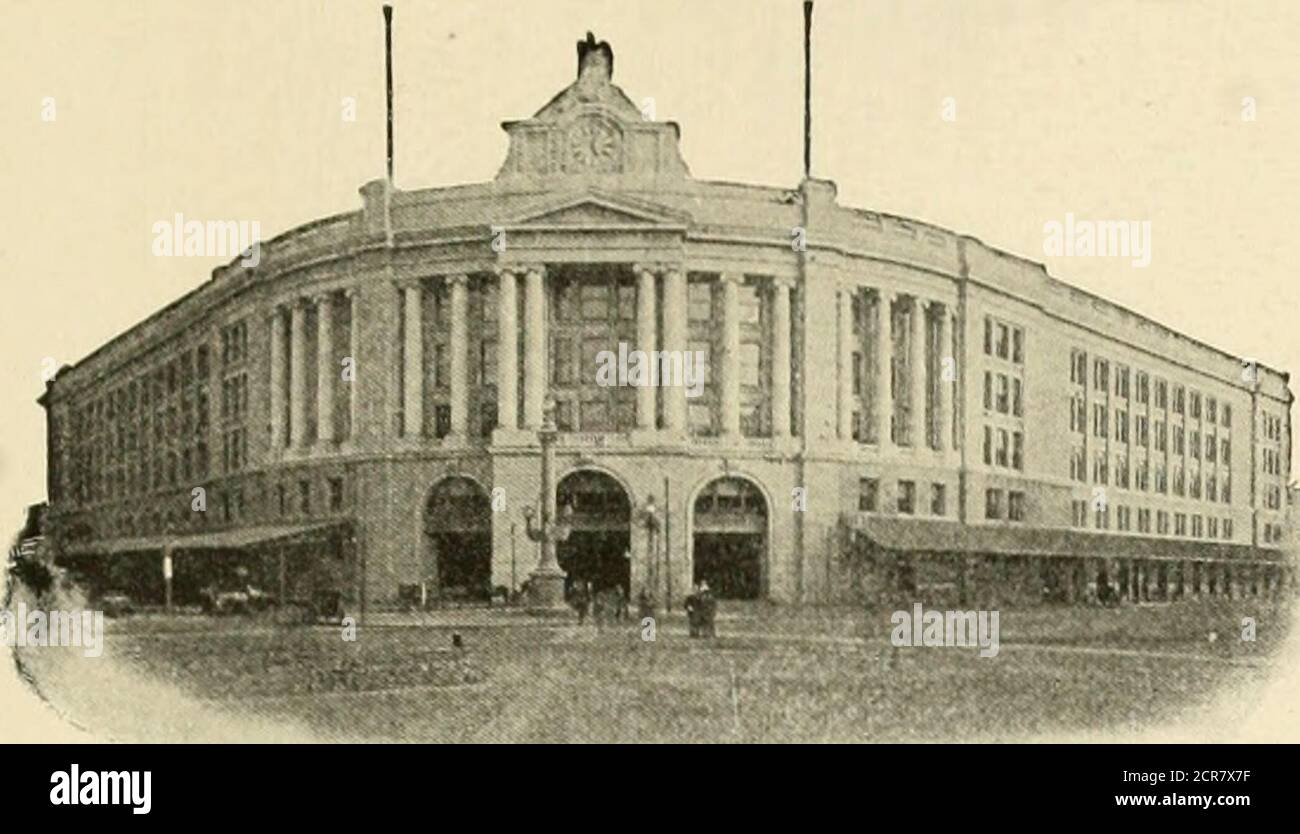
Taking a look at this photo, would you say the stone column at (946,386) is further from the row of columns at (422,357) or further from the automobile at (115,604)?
the automobile at (115,604)

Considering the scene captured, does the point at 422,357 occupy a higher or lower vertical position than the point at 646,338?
lower

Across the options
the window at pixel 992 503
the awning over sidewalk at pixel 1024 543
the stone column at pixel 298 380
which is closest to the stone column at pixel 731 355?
the awning over sidewalk at pixel 1024 543

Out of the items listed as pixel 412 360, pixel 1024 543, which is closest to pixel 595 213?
pixel 412 360

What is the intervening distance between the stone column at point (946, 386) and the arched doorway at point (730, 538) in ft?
7.92

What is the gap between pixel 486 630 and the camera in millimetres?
18984

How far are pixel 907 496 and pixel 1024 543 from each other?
61.0 inches

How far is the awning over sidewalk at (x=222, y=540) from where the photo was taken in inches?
745

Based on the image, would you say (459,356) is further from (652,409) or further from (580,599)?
(580,599)

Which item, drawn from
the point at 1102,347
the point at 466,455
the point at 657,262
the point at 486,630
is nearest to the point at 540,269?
the point at 657,262

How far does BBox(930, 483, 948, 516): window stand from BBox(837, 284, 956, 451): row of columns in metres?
0.57

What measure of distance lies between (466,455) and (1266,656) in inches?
391

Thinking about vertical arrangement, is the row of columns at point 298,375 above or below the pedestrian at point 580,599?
above

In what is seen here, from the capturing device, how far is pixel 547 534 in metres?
19.7

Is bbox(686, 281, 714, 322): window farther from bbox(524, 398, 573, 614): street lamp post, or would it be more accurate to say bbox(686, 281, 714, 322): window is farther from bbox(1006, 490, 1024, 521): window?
bbox(1006, 490, 1024, 521): window
